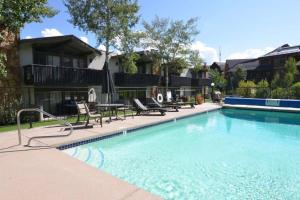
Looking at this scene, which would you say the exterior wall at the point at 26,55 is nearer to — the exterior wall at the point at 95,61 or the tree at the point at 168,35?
the exterior wall at the point at 95,61

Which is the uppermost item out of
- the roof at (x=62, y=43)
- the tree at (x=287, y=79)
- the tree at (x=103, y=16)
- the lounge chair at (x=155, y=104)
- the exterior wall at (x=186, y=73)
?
the tree at (x=103, y=16)

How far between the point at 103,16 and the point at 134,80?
6.98 m

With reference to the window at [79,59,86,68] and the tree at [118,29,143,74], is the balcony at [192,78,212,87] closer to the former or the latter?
the tree at [118,29,143,74]

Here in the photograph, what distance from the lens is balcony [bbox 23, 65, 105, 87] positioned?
15531 millimetres

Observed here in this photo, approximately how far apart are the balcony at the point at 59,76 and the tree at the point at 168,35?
28.5 feet

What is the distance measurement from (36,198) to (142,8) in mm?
17917

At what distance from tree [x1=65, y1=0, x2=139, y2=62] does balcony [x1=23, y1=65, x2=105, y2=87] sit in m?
2.08

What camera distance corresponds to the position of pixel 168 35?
2667cm

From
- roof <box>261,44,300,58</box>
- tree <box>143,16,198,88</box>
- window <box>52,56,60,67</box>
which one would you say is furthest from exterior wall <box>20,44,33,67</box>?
roof <box>261,44,300,58</box>

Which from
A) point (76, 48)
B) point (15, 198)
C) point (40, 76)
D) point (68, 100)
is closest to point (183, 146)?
point (15, 198)

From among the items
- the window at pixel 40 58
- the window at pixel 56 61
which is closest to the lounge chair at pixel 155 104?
the window at pixel 56 61

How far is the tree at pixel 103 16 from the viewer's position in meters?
18.5

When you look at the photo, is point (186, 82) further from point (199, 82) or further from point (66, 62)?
point (66, 62)

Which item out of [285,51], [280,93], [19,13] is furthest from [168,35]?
[285,51]
